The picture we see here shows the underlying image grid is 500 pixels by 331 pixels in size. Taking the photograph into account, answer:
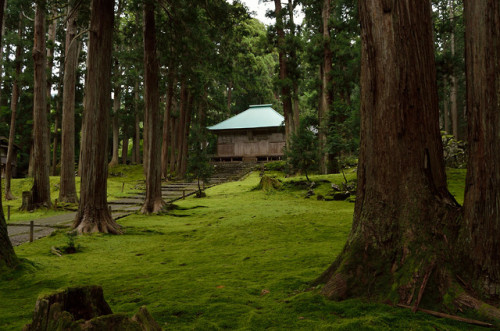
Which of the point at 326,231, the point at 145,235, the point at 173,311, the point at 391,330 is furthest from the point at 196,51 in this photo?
the point at 391,330

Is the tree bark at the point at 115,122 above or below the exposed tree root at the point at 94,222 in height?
above

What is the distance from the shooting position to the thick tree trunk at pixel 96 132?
25.8 ft

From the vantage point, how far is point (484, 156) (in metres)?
2.59

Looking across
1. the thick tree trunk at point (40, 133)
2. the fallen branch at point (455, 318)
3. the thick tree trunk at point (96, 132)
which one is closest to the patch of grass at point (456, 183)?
the fallen branch at point (455, 318)

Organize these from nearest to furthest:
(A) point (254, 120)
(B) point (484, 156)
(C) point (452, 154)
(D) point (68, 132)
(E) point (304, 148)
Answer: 1. (B) point (484, 156)
2. (D) point (68, 132)
3. (C) point (452, 154)
4. (E) point (304, 148)
5. (A) point (254, 120)

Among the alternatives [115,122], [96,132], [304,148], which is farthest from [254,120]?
[96,132]

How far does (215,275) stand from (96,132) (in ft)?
Answer: 17.7

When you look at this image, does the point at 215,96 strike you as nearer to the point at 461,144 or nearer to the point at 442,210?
the point at 461,144

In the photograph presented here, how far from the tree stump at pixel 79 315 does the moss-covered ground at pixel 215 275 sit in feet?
2.47

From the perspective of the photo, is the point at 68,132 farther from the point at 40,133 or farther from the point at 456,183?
the point at 456,183

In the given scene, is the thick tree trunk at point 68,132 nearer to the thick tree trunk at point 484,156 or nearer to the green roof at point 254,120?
the thick tree trunk at point 484,156

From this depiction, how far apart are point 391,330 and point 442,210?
1127 mm

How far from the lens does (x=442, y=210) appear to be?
2861mm

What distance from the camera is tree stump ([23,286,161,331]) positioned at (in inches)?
71.2
